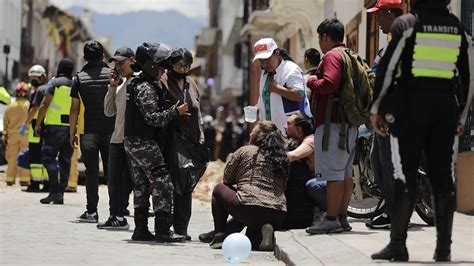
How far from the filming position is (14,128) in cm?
2225

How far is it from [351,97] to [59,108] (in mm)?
7260

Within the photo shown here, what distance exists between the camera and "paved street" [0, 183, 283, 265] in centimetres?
1017

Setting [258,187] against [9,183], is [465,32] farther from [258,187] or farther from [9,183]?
[9,183]

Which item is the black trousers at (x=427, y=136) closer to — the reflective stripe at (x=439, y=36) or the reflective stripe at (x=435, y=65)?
the reflective stripe at (x=435, y=65)

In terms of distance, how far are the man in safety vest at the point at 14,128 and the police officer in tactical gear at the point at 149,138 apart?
10.2 metres

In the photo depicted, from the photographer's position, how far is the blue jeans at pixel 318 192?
11625mm

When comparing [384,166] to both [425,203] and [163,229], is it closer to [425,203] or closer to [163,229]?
[425,203]

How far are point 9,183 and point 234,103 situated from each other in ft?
215

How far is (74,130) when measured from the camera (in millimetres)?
14312

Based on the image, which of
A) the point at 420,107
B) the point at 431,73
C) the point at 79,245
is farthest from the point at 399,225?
the point at 79,245

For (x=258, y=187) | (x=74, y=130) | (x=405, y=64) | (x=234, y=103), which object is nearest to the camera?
(x=405, y=64)

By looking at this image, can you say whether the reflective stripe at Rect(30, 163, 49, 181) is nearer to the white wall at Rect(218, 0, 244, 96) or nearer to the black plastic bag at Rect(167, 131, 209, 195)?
the black plastic bag at Rect(167, 131, 209, 195)

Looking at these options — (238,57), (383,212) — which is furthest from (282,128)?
(238,57)

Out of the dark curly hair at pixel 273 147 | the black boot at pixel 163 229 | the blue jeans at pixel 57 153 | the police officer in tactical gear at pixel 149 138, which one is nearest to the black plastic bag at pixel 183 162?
the police officer in tactical gear at pixel 149 138
